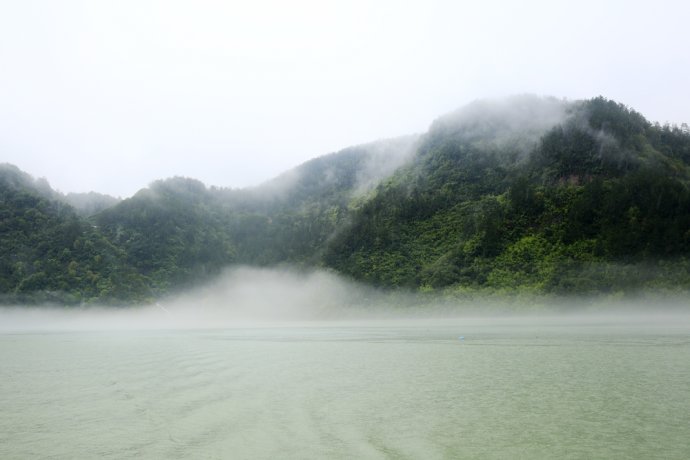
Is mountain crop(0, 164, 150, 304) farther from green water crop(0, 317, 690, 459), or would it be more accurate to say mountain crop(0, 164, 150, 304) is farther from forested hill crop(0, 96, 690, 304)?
green water crop(0, 317, 690, 459)

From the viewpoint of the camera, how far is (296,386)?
10742mm

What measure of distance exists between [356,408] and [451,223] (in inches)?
Answer: 2984

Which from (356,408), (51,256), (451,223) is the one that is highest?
(451,223)

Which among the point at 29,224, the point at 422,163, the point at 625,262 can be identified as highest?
the point at 422,163

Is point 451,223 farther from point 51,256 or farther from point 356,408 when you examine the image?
point 356,408

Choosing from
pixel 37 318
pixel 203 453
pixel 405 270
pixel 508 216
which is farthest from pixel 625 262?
pixel 37 318

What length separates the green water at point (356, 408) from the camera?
6.02 m

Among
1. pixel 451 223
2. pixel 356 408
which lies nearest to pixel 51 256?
pixel 451 223

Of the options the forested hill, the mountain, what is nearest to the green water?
the forested hill

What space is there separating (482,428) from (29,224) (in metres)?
84.4

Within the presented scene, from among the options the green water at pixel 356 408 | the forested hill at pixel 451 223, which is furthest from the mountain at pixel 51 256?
the green water at pixel 356 408

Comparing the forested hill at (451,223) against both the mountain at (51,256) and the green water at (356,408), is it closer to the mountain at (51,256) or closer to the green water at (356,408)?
the mountain at (51,256)

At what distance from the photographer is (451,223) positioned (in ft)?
270

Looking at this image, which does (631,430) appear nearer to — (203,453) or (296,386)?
(203,453)
